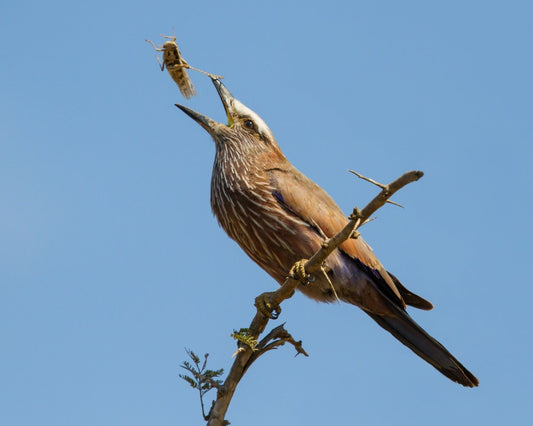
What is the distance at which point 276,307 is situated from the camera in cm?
573

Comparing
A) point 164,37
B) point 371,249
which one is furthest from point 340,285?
point 164,37

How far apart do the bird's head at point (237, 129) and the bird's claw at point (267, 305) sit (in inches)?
73.3

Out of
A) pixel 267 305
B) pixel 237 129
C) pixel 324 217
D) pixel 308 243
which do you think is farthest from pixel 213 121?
pixel 267 305

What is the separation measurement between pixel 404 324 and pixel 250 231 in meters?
1.53

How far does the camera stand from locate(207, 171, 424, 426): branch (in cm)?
448

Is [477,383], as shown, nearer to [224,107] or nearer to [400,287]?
[400,287]

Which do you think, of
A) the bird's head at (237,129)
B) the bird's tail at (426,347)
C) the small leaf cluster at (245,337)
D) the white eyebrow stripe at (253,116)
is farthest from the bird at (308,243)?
the small leaf cluster at (245,337)

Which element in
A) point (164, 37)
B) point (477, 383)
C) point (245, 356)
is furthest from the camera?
point (164, 37)

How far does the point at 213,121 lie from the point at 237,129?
10.3 inches

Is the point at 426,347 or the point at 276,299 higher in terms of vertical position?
the point at 426,347

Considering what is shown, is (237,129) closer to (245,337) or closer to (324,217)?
(324,217)

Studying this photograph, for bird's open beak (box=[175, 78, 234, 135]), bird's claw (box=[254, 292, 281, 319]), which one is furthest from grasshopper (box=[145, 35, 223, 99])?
bird's claw (box=[254, 292, 281, 319])

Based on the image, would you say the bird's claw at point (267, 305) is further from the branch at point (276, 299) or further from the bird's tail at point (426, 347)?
the bird's tail at point (426, 347)

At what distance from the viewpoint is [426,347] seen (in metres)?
6.45
